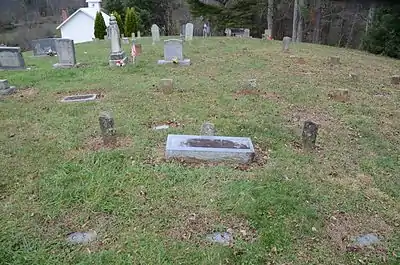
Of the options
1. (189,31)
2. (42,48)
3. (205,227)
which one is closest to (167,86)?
(205,227)

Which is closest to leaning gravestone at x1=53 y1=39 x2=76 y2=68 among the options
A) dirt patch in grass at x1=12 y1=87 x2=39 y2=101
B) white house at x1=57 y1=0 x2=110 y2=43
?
dirt patch in grass at x1=12 y1=87 x2=39 y2=101

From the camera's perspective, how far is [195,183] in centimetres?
429

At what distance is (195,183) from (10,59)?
941 cm

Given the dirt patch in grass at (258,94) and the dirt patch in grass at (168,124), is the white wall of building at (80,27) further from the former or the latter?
the dirt patch in grass at (168,124)

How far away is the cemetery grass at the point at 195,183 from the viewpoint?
3338 mm

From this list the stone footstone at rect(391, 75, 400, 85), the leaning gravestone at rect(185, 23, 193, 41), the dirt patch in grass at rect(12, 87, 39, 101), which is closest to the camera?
the dirt patch in grass at rect(12, 87, 39, 101)

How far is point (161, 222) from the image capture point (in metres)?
3.64

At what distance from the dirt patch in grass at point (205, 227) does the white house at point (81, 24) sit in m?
28.1

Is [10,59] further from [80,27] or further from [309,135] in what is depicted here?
[80,27]

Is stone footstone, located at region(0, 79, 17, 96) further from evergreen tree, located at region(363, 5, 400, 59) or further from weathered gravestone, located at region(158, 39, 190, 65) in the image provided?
evergreen tree, located at region(363, 5, 400, 59)

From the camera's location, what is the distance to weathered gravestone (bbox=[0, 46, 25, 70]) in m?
10.8

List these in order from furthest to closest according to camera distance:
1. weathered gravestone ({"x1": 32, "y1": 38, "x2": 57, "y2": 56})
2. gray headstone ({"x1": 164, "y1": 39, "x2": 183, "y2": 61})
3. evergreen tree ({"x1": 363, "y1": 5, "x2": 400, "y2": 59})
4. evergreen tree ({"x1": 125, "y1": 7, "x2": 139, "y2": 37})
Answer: evergreen tree ({"x1": 125, "y1": 7, "x2": 139, "y2": 37}) < evergreen tree ({"x1": 363, "y1": 5, "x2": 400, "y2": 59}) < weathered gravestone ({"x1": 32, "y1": 38, "x2": 57, "y2": 56}) < gray headstone ({"x1": 164, "y1": 39, "x2": 183, "y2": 61})

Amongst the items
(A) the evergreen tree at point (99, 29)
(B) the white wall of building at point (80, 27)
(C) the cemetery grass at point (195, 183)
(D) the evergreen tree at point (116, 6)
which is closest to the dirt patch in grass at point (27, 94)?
(C) the cemetery grass at point (195, 183)

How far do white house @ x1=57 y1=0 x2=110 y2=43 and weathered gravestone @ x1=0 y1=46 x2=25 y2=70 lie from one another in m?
19.0
